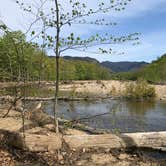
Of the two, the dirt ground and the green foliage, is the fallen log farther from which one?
the green foliage

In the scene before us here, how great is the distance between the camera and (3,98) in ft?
36.7

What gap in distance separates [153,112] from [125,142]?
12.1 m

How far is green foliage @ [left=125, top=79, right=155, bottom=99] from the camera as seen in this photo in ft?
89.1

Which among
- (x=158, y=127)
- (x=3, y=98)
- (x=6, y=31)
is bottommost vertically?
(x=158, y=127)

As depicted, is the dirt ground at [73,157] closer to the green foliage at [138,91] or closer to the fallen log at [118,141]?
the fallen log at [118,141]

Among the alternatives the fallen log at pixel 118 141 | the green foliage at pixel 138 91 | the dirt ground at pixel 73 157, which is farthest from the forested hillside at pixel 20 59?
the green foliage at pixel 138 91

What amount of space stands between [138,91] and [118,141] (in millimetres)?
19533

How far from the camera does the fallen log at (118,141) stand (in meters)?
8.55

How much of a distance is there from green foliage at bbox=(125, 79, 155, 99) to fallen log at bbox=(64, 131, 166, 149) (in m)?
17.5

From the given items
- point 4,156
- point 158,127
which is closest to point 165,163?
point 4,156

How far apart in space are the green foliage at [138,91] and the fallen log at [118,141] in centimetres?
1749

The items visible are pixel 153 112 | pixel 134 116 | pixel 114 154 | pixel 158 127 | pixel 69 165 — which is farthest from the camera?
pixel 153 112

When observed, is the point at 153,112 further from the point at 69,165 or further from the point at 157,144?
the point at 69,165

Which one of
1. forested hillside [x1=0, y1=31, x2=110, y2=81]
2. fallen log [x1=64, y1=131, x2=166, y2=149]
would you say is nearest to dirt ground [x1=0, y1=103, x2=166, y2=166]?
fallen log [x1=64, y1=131, x2=166, y2=149]
